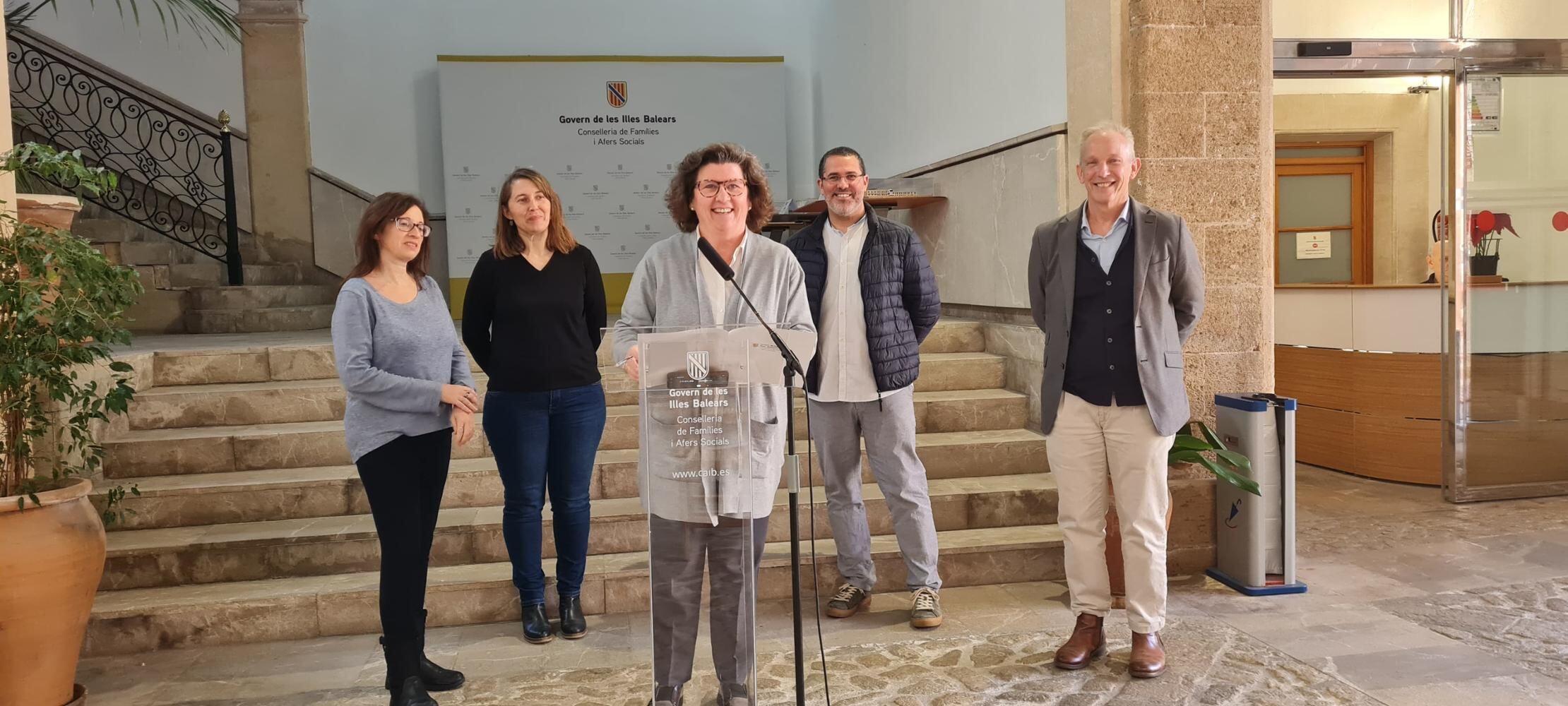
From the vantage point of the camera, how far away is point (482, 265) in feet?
11.1

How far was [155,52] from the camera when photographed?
8.46 meters

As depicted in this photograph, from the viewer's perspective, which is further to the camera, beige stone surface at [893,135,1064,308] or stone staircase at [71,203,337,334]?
stone staircase at [71,203,337,334]

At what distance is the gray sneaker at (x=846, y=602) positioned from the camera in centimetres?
368

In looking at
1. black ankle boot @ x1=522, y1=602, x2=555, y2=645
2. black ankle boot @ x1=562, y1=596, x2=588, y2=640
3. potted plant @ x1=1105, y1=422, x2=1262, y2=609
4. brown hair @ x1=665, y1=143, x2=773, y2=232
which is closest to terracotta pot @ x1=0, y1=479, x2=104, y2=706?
black ankle boot @ x1=522, y1=602, x2=555, y2=645

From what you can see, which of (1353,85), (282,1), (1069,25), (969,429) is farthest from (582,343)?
(1353,85)

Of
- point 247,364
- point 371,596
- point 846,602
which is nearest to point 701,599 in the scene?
point 846,602

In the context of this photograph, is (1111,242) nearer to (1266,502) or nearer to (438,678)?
(1266,502)

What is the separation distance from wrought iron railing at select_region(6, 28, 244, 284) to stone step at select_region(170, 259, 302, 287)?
0.39 ft

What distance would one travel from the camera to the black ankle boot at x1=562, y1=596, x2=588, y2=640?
11.7 feet

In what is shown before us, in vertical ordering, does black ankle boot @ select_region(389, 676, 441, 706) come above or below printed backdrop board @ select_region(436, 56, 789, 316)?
below

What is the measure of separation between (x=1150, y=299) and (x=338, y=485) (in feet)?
10.3

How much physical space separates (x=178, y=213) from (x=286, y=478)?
525cm

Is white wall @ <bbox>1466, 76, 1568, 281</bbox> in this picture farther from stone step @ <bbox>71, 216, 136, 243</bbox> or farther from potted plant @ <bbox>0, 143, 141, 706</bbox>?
stone step @ <bbox>71, 216, 136, 243</bbox>

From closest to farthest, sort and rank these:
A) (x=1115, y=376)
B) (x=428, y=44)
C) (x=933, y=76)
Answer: (x=1115, y=376)
(x=933, y=76)
(x=428, y=44)
